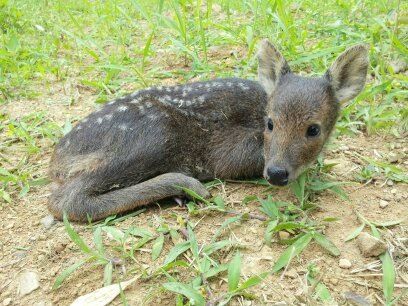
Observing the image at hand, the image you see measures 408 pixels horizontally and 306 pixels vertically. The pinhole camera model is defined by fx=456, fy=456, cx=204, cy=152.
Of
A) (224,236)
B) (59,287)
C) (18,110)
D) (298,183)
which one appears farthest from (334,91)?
(18,110)

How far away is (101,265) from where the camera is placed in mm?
3213

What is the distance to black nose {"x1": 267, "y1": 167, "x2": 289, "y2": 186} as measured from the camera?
3.58 m

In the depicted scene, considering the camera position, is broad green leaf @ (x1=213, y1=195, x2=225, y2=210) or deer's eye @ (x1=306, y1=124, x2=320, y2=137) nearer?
broad green leaf @ (x1=213, y1=195, x2=225, y2=210)

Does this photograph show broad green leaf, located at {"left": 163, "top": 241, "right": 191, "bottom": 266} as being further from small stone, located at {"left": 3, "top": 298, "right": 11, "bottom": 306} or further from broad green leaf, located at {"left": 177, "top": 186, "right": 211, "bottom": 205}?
small stone, located at {"left": 3, "top": 298, "right": 11, "bottom": 306}

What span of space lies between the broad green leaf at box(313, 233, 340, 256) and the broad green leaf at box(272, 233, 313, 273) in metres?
0.05

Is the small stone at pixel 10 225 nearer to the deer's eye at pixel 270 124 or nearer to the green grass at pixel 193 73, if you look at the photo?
the green grass at pixel 193 73

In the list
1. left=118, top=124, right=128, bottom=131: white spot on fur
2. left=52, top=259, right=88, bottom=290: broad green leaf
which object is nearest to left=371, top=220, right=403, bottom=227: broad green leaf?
Answer: left=52, top=259, right=88, bottom=290: broad green leaf

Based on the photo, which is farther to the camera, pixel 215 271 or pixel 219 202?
pixel 219 202

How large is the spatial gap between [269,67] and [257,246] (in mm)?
1980

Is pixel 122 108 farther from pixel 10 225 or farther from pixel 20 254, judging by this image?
pixel 20 254

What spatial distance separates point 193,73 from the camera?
5.98 meters

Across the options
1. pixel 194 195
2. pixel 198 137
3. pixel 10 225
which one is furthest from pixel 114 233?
pixel 198 137

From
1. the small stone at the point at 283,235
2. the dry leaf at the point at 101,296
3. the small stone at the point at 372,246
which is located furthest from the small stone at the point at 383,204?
the dry leaf at the point at 101,296

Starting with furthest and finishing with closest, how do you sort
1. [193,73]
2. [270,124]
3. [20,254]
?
[193,73] → [270,124] → [20,254]
